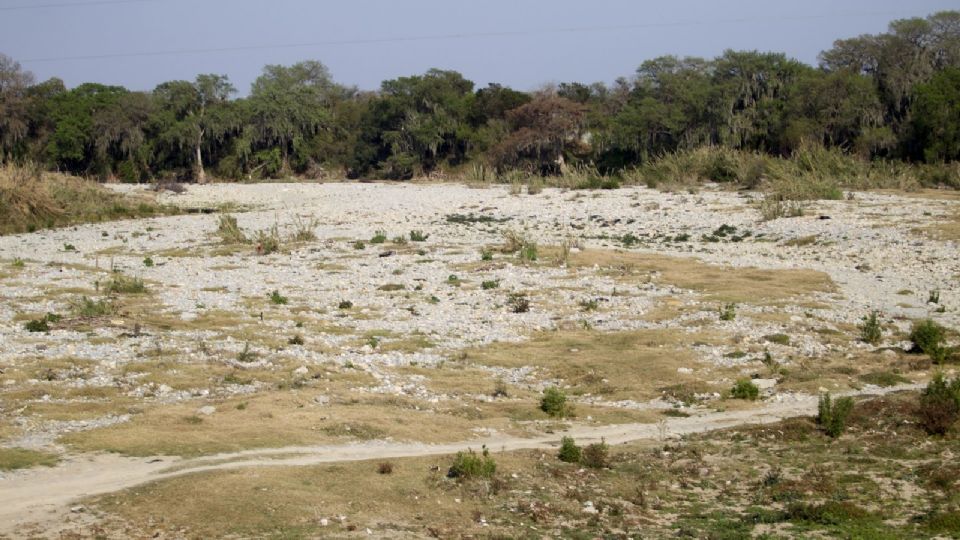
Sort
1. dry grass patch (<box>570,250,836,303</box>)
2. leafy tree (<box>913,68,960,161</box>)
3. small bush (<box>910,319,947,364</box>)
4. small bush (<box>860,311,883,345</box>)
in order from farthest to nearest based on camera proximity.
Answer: leafy tree (<box>913,68,960,161</box>), dry grass patch (<box>570,250,836,303</box>), small bush (<box>860,311,883,345</box>), small bush (<box>910,319,947,364</box>)

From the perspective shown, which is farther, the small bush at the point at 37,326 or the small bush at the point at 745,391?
the small bush at the point at 37,326

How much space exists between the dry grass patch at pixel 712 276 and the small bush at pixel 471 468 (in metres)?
11.1

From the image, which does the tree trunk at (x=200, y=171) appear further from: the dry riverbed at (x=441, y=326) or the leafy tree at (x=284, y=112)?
the dry riverbed at (x=441, y=326)

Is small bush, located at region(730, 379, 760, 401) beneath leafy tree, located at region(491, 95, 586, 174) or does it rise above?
beneath

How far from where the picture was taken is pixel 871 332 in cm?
1725

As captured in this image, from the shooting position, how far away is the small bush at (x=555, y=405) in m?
13.7

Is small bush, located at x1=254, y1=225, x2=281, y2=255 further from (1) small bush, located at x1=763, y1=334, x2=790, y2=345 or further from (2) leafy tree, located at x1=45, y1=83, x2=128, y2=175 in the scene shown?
(2) leafy tree, located at x1=45, y1=83, x2=128, y2=175

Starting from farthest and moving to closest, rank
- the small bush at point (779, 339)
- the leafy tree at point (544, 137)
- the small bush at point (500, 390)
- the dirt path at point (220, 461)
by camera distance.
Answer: the leafy tree at point (544, 137) < the small bush at point (779, 339) < the small bush at point (500, 390) < the dirt path at point (220, 461)

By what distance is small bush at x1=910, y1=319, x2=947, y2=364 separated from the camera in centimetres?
1595

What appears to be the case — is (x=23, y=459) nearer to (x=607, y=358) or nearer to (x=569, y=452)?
(x=569, y=452)

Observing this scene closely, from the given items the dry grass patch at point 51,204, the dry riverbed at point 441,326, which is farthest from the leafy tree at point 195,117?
the dry riverbed at point 441,326

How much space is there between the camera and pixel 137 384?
1427cm

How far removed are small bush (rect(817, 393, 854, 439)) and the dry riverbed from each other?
150cm

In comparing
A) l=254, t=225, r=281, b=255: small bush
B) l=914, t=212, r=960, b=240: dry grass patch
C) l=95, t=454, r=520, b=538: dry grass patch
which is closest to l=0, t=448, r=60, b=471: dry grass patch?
l=95, t=454, r=520, b=538: dry grass patch
